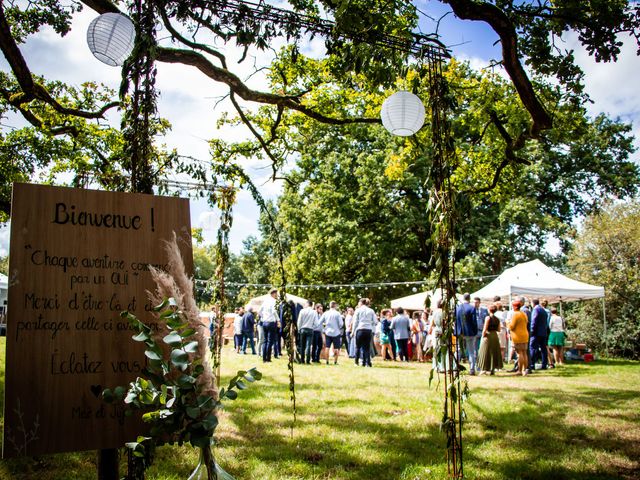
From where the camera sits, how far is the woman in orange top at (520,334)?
33.3 ft

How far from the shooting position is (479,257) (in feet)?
64.5

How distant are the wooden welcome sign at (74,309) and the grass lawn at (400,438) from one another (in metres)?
1.79

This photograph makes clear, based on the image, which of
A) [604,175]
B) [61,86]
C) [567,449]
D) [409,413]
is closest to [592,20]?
[567,449]

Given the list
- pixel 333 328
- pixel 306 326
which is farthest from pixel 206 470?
pixel 333 328

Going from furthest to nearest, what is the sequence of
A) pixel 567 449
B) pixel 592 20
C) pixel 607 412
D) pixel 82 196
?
pixel 607 412, pixel 592 20, pixel 567 449, pixel 82 196

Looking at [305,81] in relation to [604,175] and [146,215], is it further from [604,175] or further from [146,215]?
[604,175]

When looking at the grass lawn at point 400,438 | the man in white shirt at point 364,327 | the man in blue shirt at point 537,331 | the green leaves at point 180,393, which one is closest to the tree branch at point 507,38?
the grass lawn at point 400,438

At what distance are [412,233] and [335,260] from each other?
3.65 m

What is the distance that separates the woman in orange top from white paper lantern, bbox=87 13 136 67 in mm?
8941

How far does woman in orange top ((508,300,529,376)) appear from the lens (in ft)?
33.3

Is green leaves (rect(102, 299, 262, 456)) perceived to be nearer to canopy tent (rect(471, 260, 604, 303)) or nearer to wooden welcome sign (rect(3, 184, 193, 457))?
wooden welcome sign (rect(3, 184, 193, 457))

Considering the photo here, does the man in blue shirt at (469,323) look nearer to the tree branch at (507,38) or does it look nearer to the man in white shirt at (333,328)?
the man in white shirt at (333,328)

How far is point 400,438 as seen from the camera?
4.61 m

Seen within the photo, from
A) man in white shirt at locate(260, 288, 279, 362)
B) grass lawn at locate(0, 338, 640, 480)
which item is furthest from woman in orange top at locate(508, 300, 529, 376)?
man in white shirt at locate(260, 288, 279, 362)
